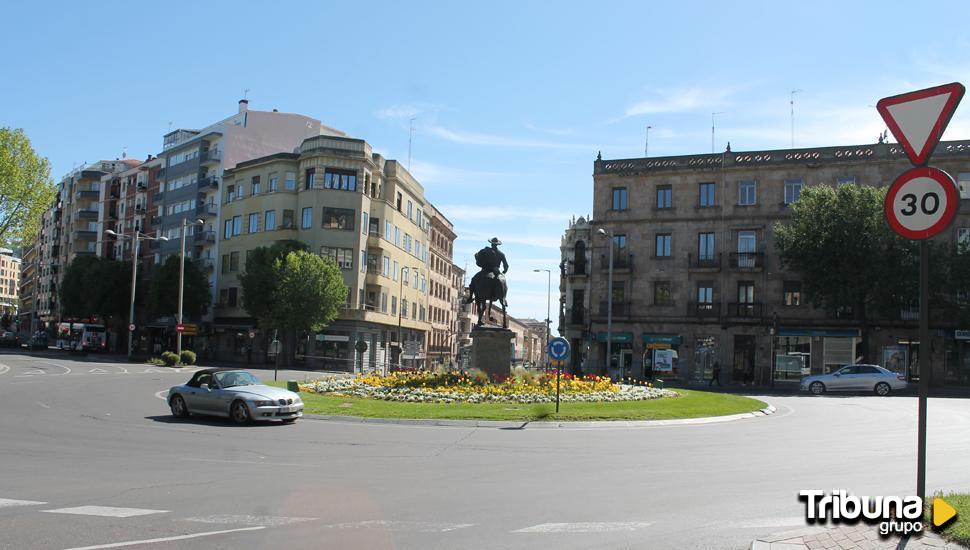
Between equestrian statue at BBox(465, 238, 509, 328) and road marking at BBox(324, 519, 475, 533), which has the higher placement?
equestrian statue at BBox(465, 238, 509, 328)

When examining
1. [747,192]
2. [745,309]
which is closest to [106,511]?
[745,309]

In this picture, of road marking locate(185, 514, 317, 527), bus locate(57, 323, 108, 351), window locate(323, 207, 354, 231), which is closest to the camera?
road marking locate(185, 514, 317, 527)

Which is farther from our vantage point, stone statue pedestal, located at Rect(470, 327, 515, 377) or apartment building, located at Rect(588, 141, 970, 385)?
apartment building, located at Rect(588, 141, 970, 385)

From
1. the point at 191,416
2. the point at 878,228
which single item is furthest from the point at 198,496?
the point at 878,228

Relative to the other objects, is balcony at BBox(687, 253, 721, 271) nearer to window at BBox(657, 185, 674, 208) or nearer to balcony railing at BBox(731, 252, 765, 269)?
balcony railing at BBox(731, 252, 765, 269)

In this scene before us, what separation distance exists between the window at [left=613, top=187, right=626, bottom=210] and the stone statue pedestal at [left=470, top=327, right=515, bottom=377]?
105 ft

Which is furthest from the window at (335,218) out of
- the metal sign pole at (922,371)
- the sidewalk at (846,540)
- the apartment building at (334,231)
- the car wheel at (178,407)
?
the metal sign pole at (922,371)

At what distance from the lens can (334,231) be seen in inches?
2537

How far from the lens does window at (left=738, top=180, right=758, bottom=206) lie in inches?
2119

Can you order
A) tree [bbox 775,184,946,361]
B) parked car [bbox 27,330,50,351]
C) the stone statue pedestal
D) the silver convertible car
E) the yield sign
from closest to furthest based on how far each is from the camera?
the yield sign → the silver convertible car → the stone statue pedestal → tree [bbox 775,184,946,361] → parked car [bbox 27,330,50,351]

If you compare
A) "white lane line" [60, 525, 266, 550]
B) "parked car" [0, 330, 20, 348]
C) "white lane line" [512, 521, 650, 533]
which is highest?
"white lane line" [512, 521, 650, 533]

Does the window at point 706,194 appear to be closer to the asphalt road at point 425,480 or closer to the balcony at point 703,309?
the balcony at point 703,309

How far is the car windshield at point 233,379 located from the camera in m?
20.2

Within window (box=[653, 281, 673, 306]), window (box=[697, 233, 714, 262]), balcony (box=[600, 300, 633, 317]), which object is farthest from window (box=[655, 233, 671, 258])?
balcony (box=[600, 300, 633, 317])
